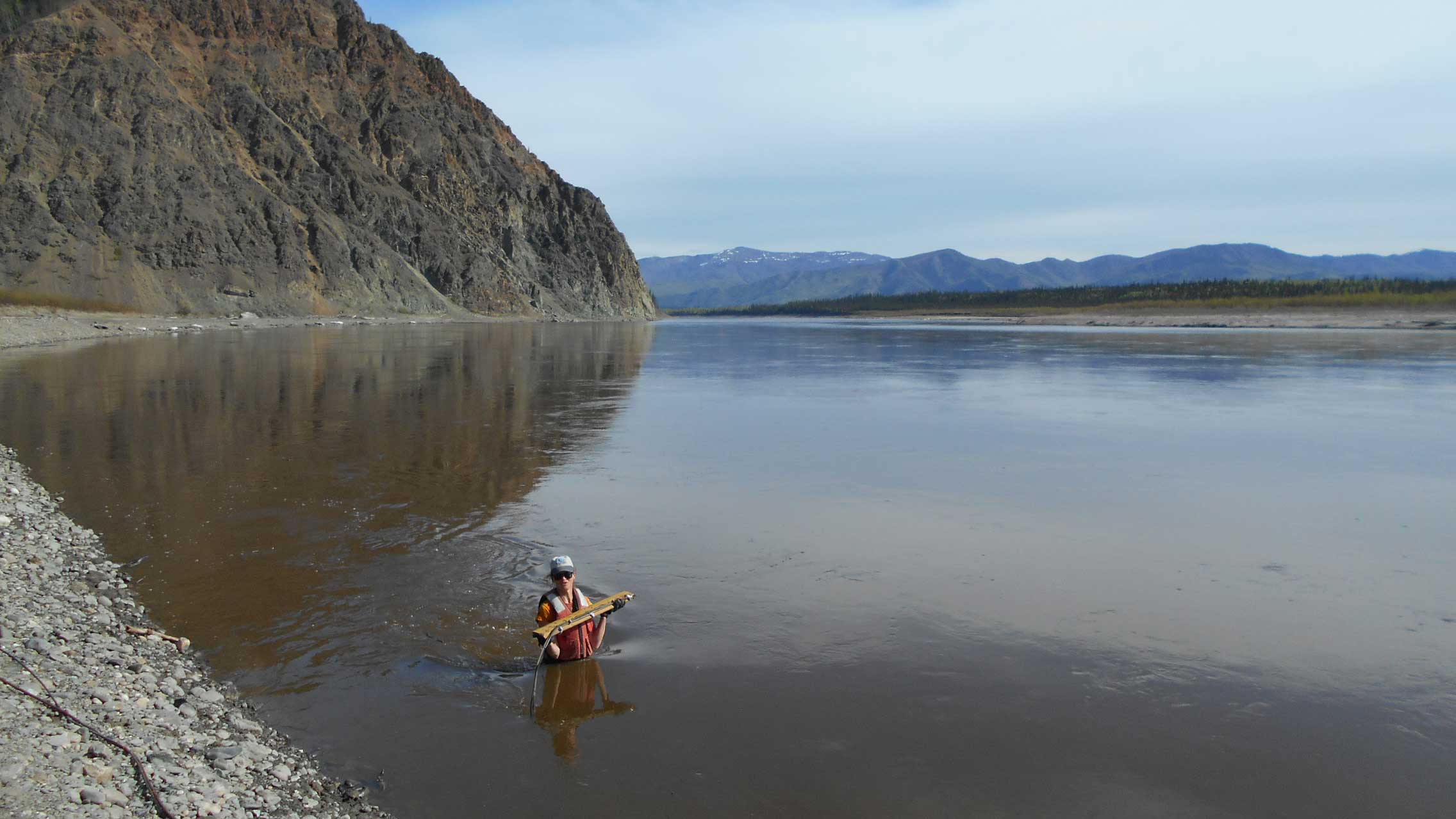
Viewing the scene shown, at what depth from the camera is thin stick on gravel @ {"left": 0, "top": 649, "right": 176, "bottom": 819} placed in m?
5.43

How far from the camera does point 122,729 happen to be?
6.28 metres

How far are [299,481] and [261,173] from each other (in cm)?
11204

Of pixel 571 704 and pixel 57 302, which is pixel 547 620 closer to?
pixel 571 704

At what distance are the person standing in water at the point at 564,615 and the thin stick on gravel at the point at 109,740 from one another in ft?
10.9

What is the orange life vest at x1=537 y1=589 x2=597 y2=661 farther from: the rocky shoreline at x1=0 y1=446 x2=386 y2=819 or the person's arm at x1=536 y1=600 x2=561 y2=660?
the rocky shoreline at x1=0 y1=446 x2=386 y2=819

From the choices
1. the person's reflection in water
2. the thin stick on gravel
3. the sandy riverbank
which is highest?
the sandy riverbank

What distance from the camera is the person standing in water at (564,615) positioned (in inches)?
335

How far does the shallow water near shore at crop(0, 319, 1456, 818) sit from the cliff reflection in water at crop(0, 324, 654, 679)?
0.08 metres

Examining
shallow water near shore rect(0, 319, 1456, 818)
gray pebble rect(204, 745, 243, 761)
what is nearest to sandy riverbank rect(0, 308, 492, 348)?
shallow water near shore rect(0, 319, 1456, 818)

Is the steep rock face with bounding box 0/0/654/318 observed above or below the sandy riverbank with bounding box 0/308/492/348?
above

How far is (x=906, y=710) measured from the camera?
306 inches

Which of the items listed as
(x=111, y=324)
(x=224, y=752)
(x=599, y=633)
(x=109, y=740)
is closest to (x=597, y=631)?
(x=599, y=633)

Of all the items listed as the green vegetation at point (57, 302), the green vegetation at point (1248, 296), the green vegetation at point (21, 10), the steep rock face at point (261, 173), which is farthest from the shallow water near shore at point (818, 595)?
the green vegetation at point (1248, 296)

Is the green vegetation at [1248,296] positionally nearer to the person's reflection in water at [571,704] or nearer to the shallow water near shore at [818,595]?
the shallow water near shore at [818,595]
